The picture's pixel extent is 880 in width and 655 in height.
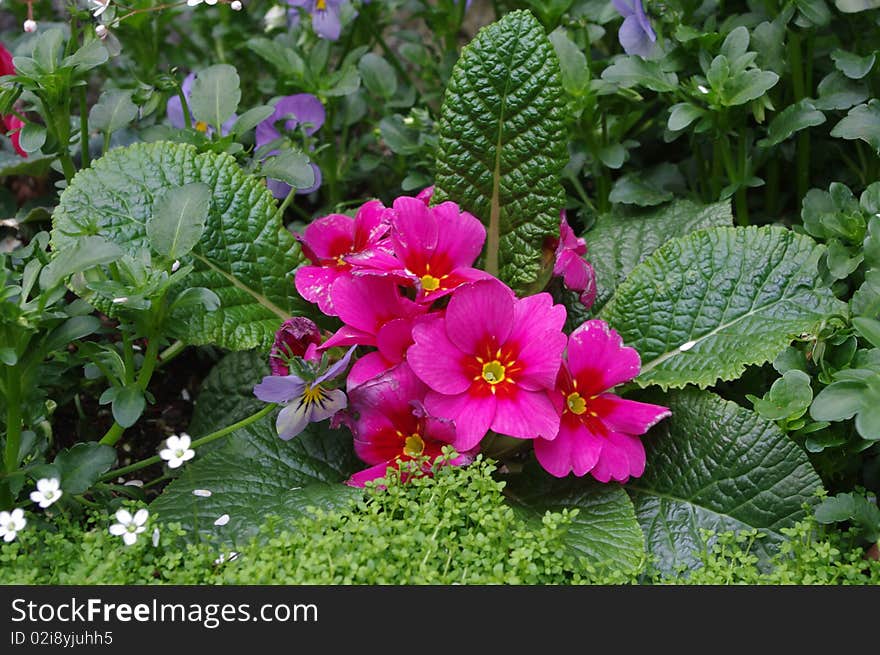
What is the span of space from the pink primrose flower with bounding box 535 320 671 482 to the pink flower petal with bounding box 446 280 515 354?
11cm

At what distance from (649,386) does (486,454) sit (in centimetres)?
32

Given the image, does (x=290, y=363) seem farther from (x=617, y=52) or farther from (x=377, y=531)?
(x=617, y=52)

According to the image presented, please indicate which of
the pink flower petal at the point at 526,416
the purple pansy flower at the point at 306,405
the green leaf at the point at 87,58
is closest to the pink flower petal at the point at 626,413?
the pink flower petal at the point at 526,416

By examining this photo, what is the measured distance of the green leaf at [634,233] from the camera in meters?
1.84

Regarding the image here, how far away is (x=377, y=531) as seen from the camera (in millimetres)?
1339

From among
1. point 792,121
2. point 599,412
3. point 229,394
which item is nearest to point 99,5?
point 229,394

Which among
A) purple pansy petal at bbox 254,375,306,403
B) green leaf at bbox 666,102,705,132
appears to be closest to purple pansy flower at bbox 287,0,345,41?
green leaf at bbox 666,102,705,132

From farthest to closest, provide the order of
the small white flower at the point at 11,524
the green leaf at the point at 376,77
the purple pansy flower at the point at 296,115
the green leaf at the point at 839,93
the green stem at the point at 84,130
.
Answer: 1. the green leaf at the point at 376,77
2. the purple pansy flower at the point at 296,115
3. the green leaf at the point at 839,93
4. the green stem at the point at 84,130
5. the small white flower at the point at 11,524

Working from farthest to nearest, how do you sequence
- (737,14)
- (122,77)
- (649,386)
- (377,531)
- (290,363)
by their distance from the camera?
(122,77), (737,14), (649,386), (290,363), (377,531)

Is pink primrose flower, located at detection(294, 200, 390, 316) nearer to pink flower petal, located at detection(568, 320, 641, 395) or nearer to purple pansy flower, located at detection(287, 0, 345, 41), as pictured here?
pink flower petal, located at detection(568, 320, 641, 395)

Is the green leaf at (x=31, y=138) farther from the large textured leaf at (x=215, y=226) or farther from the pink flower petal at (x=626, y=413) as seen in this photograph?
the pink flower petal at (x=626, y=413)

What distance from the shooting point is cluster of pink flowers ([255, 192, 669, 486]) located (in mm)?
1487

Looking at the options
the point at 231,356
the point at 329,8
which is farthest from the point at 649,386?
the point at 329,8

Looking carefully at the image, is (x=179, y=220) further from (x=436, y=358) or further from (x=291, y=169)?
(x=436, y=358)
